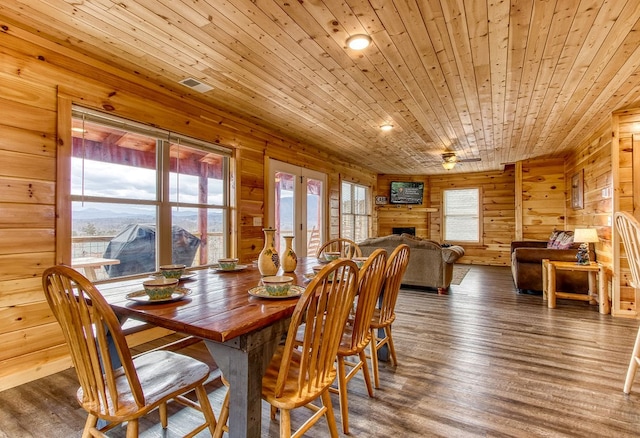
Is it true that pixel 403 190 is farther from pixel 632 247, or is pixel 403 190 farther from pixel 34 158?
pixel 34 158

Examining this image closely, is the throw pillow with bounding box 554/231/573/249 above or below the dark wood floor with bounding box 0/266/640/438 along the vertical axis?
above

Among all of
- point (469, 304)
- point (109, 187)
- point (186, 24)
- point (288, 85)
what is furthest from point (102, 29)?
point (469, 304)

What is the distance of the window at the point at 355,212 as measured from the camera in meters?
7.20

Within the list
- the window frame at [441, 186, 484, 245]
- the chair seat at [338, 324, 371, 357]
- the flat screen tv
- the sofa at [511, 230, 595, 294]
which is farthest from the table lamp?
the flat screen tv

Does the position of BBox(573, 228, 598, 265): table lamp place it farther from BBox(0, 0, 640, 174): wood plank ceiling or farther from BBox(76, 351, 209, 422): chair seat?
BBox(76, 351, 209, 422): chair seat

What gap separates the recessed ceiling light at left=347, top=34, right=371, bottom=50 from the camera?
88.7 inches

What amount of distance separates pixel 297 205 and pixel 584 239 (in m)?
3.91

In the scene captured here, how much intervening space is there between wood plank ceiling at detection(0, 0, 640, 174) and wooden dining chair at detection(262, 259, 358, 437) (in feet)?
5.30

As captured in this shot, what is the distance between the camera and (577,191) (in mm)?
5629

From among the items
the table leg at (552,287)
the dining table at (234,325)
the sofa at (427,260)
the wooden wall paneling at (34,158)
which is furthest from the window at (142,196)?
the table leg at (552,287)

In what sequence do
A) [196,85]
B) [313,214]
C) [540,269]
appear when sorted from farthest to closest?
[313,214]
[540,269]
[196,85]

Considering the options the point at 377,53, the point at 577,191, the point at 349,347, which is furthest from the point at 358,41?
the point at 577,191

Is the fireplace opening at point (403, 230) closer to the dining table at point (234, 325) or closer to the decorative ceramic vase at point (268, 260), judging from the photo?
the decorative ceramic vase at point (268, 260)

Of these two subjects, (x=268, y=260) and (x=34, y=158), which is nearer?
(x=268, y=260)
